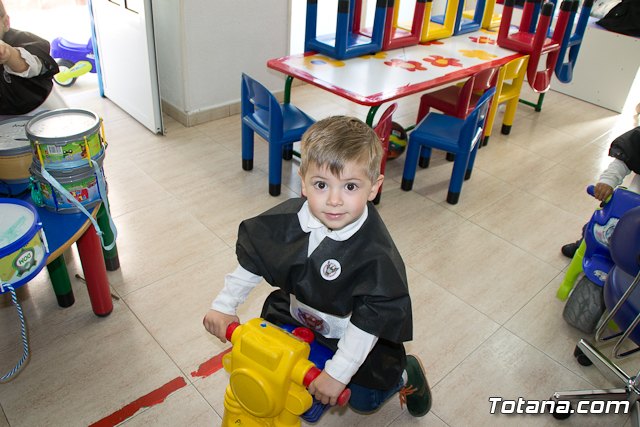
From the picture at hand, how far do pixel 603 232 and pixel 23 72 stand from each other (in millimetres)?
2170

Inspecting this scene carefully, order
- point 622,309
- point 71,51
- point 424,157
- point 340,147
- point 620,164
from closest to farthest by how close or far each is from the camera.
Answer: point 340,147
point 622,309
point 620,164
point 424,157
point 71,51

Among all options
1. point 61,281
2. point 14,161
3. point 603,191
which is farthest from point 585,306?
point 14,161

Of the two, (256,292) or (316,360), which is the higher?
(316,360)

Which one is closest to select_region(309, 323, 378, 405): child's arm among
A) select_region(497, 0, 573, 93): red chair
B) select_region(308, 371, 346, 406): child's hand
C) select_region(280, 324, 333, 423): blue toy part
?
select_region(308, 371, 346, 406): child's hand

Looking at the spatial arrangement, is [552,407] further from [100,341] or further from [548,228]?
[100,341]

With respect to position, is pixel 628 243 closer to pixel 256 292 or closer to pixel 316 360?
pixel 316 360

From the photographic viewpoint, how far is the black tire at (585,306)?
2.05 metres

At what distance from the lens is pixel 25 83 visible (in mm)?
1969

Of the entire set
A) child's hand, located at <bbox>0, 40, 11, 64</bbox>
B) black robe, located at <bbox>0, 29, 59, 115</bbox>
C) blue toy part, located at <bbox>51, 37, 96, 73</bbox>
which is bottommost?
blue toy part, located at <bbox>51, 37, 96, 73</bbox>

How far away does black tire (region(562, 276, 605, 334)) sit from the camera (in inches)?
80.8

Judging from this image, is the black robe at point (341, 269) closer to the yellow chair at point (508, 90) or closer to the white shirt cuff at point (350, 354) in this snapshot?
the white shirt cuff at point (350, 354)

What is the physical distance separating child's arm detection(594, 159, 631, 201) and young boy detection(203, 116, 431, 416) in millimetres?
1156

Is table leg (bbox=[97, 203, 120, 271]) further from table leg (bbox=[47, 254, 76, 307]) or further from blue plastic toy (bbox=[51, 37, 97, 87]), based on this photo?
blue plastic toy (bbox=[51, 37, 97, 87])
